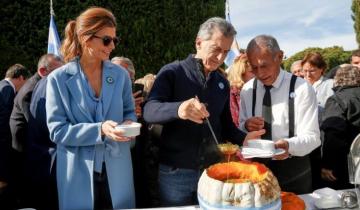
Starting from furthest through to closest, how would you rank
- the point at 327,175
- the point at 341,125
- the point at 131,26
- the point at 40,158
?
1. the point at 131,26
2. the point at 327,175
3. the point at 341,125
4. the point at 40,158

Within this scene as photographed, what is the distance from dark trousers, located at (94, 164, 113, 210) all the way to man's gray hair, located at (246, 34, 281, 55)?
1.19m

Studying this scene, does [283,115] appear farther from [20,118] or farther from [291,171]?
[20,118]

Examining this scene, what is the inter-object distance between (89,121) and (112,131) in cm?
24

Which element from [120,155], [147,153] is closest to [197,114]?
[120,155]

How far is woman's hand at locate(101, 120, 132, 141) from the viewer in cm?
178

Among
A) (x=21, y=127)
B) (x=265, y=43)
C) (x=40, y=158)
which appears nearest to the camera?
(x=265, y=43)

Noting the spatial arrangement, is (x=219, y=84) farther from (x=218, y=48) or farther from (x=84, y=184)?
(x=84, y=184)

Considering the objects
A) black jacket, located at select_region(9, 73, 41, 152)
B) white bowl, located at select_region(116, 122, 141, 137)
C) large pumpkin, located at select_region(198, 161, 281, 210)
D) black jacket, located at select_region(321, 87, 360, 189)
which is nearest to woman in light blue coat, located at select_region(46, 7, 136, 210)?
white bowl, located at select_region(116, 122, 141, 137)

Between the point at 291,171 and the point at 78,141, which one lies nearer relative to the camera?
the point at 78,141

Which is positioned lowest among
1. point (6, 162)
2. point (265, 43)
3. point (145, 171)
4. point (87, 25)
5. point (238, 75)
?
point (145, 171)

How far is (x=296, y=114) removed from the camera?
238cm

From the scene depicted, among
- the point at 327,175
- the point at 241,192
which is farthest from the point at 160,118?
the point at 327,175

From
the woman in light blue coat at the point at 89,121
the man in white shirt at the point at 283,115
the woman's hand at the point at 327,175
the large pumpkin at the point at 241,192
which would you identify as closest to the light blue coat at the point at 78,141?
the woman in light blue coat at the point at 89,121

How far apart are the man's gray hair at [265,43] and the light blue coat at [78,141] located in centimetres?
92
